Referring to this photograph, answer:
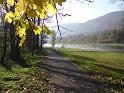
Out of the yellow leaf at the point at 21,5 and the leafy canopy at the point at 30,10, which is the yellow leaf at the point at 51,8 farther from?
the yellow leaf at the point at 21,5

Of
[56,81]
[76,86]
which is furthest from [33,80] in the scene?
[76,86]

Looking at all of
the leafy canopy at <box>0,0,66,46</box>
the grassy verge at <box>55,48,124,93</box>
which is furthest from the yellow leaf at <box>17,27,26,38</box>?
the grassy verge at <box>55,48,124,93</box>

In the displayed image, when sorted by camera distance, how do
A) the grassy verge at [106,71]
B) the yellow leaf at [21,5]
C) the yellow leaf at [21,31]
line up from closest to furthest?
the yellow leaf at [21,5] < the yellow leaf at [21,31] < the grassy verge at [106,71]

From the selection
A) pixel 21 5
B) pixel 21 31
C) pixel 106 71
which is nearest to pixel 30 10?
pixel 21 5

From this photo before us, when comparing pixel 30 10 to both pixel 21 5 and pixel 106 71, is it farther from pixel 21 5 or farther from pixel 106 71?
pixel 106 71

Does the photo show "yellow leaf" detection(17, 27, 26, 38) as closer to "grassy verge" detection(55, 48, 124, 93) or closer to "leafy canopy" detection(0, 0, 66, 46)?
"leafy canopy" detection(0, 0, 66, 46)

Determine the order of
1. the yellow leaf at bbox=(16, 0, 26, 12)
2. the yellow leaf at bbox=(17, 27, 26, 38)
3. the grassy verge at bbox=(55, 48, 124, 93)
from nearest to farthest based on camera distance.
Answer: the yellow leaf at bbox=(16, 0, 26, 12) → the yellow leaf at bbox=(17, 27, 26, 38) → the grassy verge at bbox=(55, 48, 124, 93)

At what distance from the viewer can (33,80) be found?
15469 millimetres

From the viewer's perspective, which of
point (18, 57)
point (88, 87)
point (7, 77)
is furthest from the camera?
point (18, 57)

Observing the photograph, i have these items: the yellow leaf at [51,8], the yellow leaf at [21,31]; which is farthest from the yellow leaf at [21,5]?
the yellow leaf at [21,31]

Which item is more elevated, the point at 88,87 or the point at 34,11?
the point at 34,11

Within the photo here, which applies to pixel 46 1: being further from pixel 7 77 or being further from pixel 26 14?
pixel 7 77

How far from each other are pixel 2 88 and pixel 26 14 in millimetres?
10813

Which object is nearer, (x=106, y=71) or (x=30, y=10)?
(x=30, y=10)
